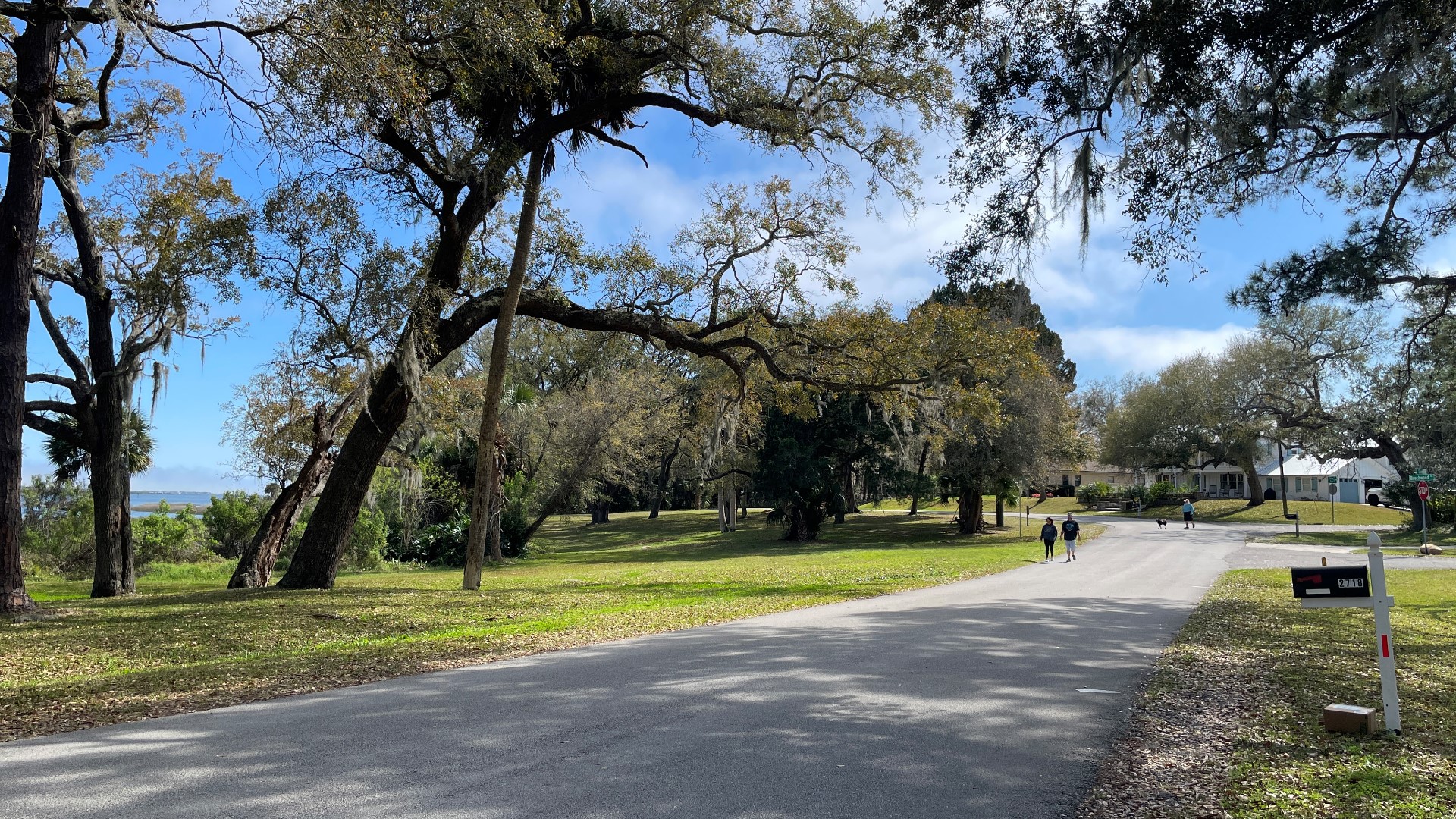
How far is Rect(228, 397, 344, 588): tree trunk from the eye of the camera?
1867 cm

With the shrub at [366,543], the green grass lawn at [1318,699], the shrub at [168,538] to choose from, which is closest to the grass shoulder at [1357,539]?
the green grass lawn at [1318,699]

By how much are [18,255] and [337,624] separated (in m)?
6.45

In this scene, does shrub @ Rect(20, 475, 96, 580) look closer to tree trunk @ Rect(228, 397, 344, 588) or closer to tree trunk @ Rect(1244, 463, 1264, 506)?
tree trunk @ Rect(228, 397, 344, 588)

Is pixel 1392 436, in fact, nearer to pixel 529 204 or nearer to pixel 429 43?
pixel 529 204

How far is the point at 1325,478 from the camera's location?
68.6 metres

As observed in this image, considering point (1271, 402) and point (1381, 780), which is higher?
point (1271, 402)

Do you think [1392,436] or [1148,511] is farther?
[1148,511]

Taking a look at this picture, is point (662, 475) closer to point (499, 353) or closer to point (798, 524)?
point (798, 524)

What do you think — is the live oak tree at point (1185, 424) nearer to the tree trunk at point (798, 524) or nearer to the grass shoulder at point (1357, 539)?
the grass shoulder at point (1357, 539)

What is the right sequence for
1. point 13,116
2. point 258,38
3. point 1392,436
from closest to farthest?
point 258,38, point 13,116, point 1392,436

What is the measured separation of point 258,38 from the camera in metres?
10.8

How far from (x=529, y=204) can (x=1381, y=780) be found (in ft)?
47.4

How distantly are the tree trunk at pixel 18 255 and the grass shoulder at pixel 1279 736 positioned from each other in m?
13.3

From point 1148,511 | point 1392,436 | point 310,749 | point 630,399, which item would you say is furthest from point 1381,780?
point 1148,511
